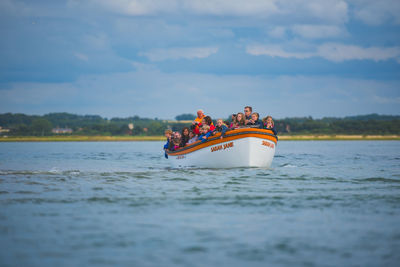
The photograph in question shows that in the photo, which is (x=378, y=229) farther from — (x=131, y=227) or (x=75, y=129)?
(x=75, y=129)

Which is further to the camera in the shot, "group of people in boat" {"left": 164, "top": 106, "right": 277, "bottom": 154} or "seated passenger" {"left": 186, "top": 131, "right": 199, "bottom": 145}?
"seated passenger" {"left": 186, "top": 131, "right": 199, "bottom": 145}

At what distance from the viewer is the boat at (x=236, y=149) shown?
877 inches

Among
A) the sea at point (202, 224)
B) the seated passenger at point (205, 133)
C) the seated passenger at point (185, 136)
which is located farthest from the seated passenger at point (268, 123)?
the sea at point (202, 224)

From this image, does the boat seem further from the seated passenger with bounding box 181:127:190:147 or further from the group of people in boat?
the seated passenger with bounding box 181:127:190:147

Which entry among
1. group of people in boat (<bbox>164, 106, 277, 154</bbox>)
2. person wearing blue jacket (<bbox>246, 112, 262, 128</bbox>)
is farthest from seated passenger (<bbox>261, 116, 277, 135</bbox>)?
person wearing blue jacket (<bbox>246, 112, 262, 128</bbox>)

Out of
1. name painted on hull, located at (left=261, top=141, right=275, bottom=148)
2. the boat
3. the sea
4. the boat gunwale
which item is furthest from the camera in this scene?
name painted on hull, located at (left=261, top=141, right=275, bottom=148)

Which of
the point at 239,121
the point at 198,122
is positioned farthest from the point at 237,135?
the point at 198,122


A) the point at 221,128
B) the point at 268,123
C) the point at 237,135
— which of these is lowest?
the point at 237,135

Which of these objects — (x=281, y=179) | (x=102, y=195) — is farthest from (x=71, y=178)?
(x=281, y=179)

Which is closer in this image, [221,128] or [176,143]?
[221,128]

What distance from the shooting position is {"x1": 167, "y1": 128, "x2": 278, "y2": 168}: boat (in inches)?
877

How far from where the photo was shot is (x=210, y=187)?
17.5m

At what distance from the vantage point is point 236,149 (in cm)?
2266

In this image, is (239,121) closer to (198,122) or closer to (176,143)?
(198,122)
